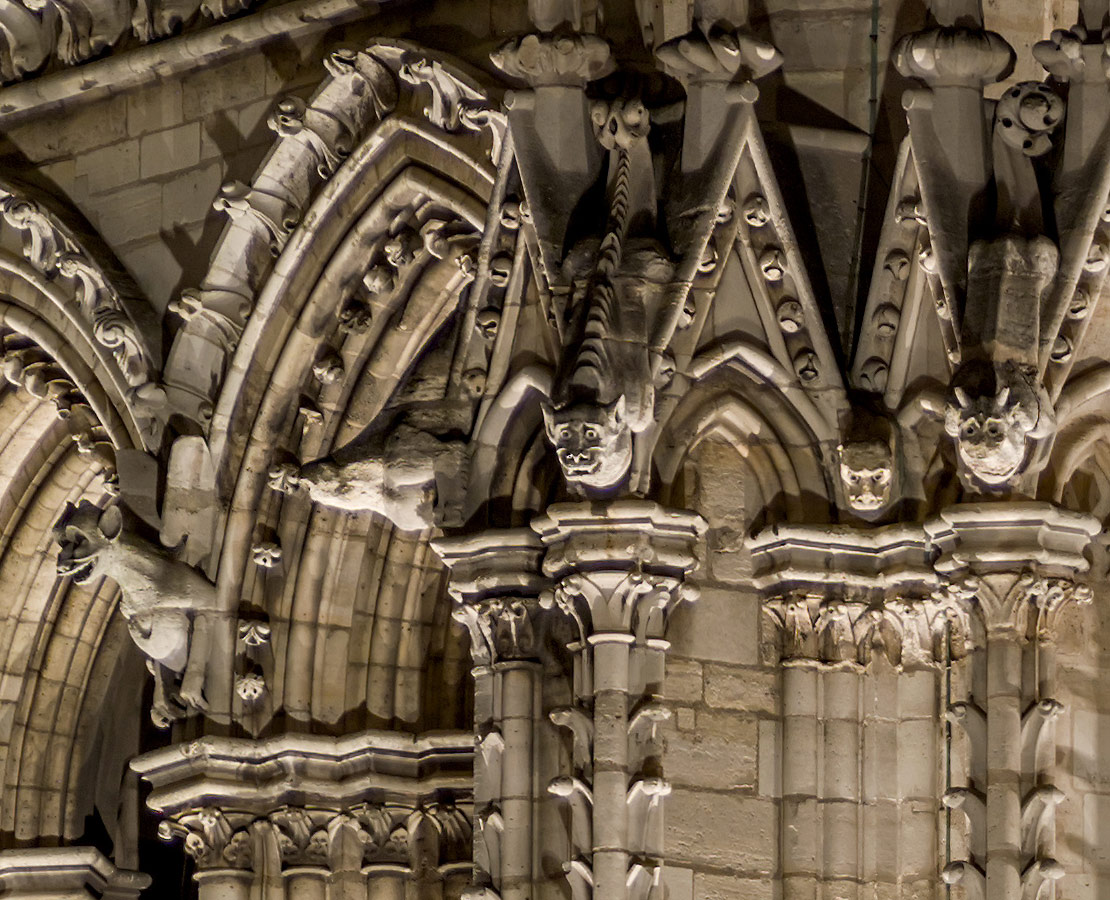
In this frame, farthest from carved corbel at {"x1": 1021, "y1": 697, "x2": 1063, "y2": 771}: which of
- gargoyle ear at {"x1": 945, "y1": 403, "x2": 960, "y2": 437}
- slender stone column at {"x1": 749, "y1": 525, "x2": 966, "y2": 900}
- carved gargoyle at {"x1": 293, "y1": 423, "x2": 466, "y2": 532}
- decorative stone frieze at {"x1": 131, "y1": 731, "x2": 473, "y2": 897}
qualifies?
decorative stone frieze at {"x1": 131, "y1": 731, "x2": 473, "y2": 897}

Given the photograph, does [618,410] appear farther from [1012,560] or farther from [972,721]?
[972,721]

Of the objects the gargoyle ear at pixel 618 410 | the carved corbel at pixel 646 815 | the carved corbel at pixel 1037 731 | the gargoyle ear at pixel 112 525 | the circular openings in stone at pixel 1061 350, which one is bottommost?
the carved corbel at pixel 646 815

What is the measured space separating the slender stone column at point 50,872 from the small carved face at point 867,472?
275 inches

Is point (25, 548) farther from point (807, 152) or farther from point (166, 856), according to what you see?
point (807, 152)

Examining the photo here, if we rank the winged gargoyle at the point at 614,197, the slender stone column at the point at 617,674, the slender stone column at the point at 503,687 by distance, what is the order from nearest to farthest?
the slender stone column at the point at 617,674 < the winged gargoyle at the point at 614,197 < the slender stone column at the point at 503,687

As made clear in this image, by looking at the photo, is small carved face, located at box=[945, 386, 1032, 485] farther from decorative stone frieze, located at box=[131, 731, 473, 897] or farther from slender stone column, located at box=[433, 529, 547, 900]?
decorative stone frieze, located at box=[131, 731, 473, 897]

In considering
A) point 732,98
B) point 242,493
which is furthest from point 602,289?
point 242,493

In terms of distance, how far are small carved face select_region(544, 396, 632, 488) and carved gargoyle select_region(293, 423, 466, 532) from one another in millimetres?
1090

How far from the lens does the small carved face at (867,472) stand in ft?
64.3

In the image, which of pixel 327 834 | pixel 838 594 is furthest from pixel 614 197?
pixel 327 834

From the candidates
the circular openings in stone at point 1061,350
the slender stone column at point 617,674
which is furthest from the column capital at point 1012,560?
the slender stone column at point 617,674

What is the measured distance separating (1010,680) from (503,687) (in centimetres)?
220

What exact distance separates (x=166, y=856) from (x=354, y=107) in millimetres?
5526

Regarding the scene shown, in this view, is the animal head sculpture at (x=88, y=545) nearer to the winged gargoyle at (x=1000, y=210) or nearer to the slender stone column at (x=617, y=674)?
the slender stone column at (x=617, y=674)
